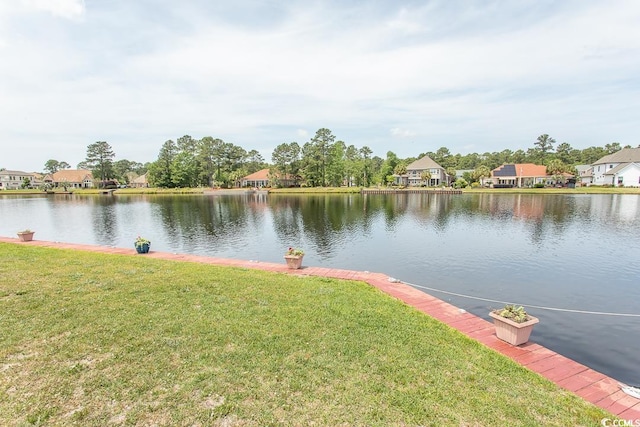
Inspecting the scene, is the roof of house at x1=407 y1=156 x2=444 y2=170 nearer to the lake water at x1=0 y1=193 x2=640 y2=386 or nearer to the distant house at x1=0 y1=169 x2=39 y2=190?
the lake water at x1=0 y1=193 x2=640 y2=386

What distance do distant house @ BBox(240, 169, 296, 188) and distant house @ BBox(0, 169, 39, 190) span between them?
72810 millimetres

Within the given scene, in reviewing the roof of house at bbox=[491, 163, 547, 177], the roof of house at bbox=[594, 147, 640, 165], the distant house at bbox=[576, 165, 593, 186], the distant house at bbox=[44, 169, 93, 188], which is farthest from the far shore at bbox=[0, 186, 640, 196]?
the distant house at bbox=[576, 165, 593, 186]

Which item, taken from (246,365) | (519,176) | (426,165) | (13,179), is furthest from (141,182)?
(246,365)

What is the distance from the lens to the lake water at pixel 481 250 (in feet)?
27.9

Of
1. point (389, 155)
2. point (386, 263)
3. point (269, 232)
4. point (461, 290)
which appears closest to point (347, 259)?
point (386, 263)

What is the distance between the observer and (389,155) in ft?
275

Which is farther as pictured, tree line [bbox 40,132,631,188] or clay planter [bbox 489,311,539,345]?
tree line [bbox 40,132,631,188]

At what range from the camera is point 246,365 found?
15.0 feet

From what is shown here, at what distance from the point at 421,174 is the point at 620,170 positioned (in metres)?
36.3

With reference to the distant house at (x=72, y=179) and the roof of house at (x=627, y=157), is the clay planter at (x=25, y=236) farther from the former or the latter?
the distant house at (x=72, y=179)

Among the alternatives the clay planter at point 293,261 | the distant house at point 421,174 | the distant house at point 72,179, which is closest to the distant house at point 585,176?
the distant house at point 421,174

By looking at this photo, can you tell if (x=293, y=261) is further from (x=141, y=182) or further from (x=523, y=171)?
(x=141, y=182)

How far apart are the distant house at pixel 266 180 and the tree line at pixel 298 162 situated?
0.25 m

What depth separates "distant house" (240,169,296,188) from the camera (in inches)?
3029
